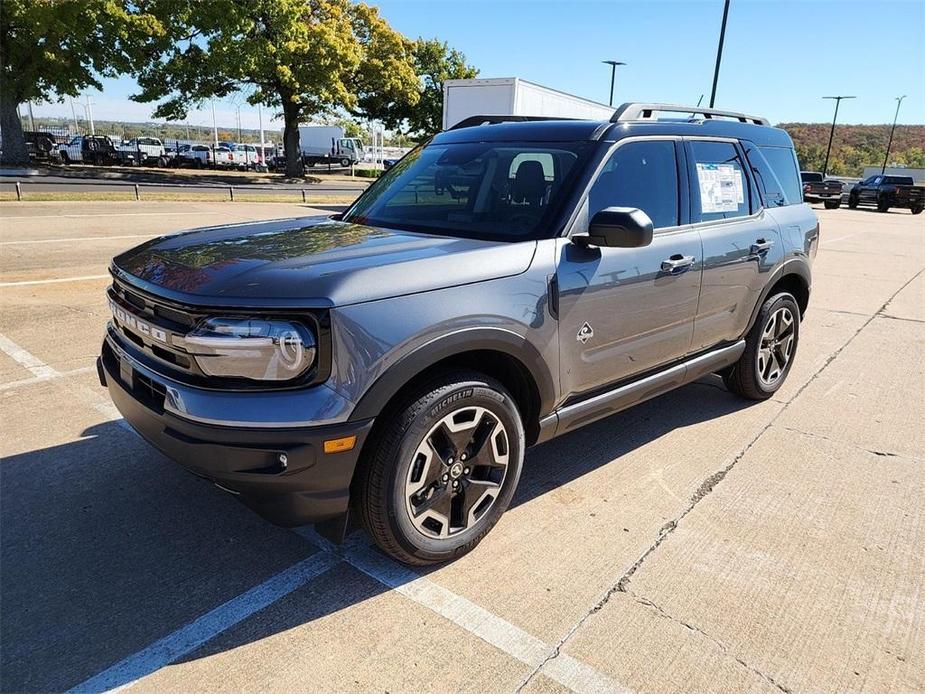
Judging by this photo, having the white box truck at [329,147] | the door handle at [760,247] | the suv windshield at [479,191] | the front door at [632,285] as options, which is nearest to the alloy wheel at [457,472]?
the front door at [632,285]

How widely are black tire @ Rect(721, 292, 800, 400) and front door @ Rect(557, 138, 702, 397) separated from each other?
1010mm

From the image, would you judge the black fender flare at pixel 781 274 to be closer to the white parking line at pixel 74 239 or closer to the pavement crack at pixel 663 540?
the pavement crack at pixel 663 540

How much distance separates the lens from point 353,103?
34438 millimetres

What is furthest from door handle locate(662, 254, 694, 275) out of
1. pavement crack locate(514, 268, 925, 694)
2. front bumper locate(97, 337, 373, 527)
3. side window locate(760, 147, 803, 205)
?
front bumper locate(97, 337, 373, 527)

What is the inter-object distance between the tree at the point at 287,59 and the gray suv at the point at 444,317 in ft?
94.4

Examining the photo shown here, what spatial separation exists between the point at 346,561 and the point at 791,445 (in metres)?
2.91

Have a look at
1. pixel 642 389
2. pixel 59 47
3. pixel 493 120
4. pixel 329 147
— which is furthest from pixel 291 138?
pixel 642 389

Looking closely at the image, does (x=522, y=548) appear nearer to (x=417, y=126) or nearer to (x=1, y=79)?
(x=1, y=79)

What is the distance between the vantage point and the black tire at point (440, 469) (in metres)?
2.48

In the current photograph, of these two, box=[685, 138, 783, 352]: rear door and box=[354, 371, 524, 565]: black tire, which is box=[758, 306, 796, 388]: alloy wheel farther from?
box=[354, 371, 524, 565]: black tire

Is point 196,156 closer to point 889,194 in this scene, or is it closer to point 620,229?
point 889,194

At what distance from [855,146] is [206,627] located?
12606 cm

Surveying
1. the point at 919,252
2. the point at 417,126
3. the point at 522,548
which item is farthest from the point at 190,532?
the point at 417,126

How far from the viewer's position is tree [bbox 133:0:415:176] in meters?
28.4
